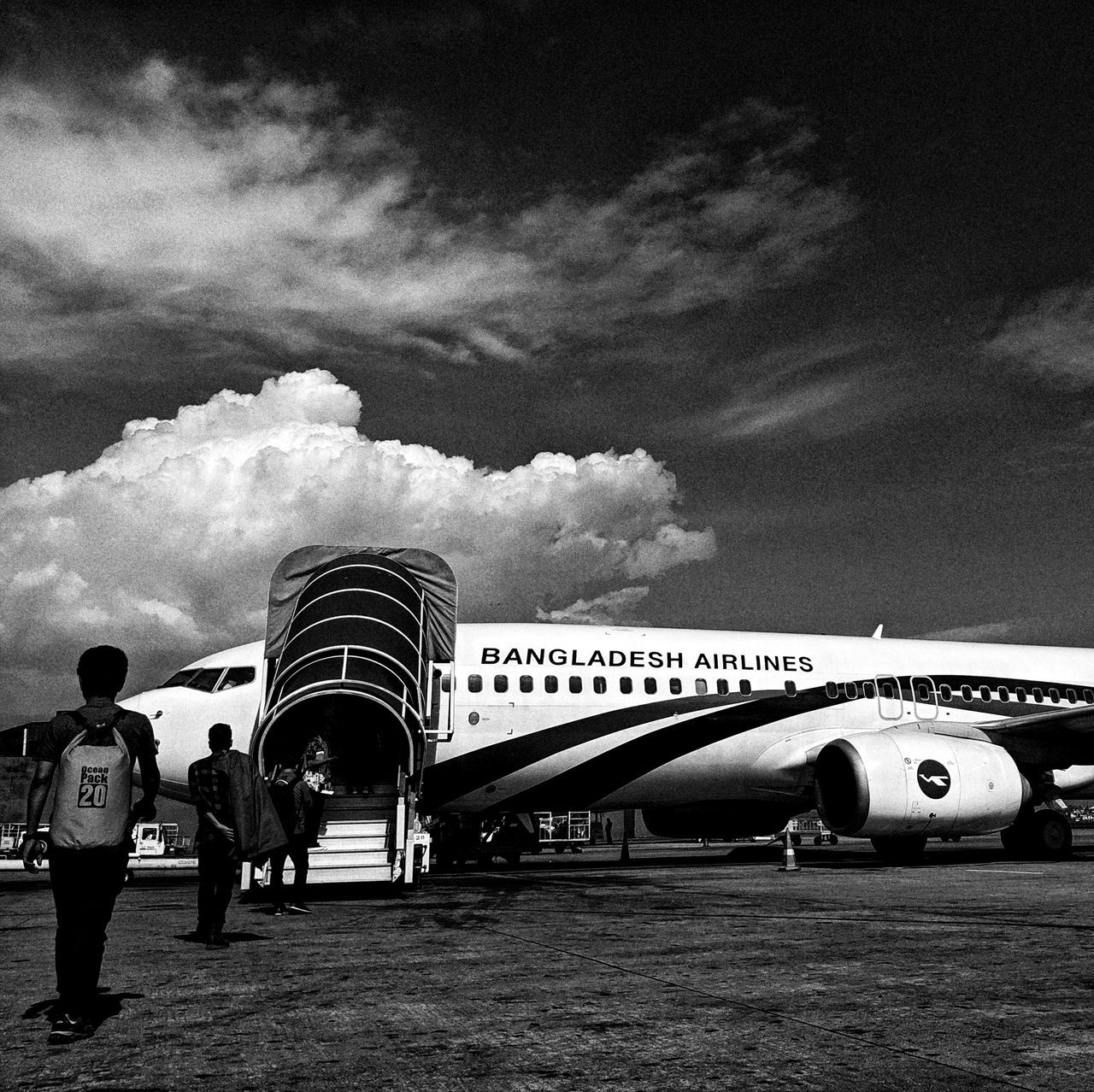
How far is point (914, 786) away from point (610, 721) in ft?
16.1

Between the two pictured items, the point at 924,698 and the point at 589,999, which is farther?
the point at 924,698

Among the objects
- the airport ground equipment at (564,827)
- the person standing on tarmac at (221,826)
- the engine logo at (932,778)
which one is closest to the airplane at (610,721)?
the engine logo at (932,778)

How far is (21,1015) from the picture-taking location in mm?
5020

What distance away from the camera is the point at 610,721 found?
56.9ft

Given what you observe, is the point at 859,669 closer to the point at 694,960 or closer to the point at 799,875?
the point at 799,875

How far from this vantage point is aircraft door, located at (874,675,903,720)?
63.4ft

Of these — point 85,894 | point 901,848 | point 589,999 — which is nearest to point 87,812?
point 85,894

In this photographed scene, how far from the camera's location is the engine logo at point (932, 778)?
54.0 feet

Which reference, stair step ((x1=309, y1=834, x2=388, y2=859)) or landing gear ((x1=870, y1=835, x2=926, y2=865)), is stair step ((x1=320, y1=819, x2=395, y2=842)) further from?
landing gear ((x1=870, y1=835, x2=926, y2=865))

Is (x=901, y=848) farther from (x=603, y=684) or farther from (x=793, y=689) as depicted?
(x=603, y=684)

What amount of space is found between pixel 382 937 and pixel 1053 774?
16.0 meters

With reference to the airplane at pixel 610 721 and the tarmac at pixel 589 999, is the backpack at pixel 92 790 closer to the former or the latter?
the tarmac at pixel 589 999

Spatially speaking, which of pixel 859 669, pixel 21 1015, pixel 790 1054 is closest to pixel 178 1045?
pixel 21 1015

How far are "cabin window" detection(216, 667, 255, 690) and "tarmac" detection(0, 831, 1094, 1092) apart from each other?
6.51m
